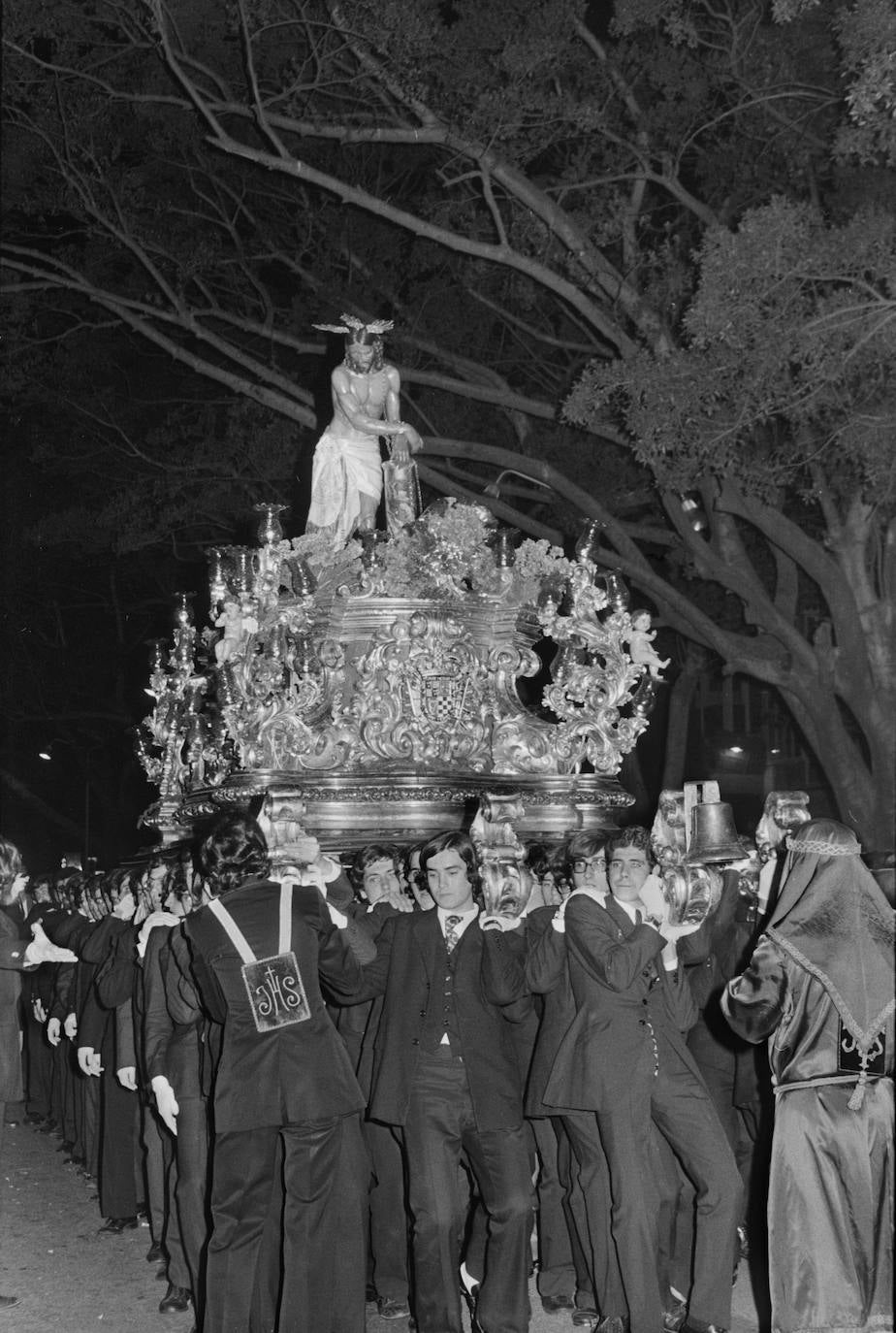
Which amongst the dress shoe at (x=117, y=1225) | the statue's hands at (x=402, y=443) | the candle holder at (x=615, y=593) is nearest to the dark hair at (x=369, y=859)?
the dress shoe at (x=117, y=1225)

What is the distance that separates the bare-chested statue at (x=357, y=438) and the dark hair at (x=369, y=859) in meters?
4.25

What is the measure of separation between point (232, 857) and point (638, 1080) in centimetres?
177

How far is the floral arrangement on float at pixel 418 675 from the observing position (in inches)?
434

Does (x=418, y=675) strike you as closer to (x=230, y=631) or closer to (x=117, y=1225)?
(x=230, y=631)

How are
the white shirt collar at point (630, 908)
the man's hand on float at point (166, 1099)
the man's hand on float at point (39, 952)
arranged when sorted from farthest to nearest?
the man's hand on float at point (39, 952), the man's hand on float at point (166, 1099), the white shirt collar at point (630, 908)

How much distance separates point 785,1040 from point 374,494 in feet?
24.1

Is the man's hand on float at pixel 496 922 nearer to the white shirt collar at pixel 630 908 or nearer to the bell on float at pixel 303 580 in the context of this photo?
the white shirt collar at pixel 630 908

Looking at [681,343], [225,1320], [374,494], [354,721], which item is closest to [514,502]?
[681,343]

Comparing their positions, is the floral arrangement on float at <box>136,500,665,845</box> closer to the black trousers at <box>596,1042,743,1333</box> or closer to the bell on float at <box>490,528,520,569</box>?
Answer: the bell on float at <box>490,528,520,569</box>

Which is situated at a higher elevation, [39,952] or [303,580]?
[303,580]

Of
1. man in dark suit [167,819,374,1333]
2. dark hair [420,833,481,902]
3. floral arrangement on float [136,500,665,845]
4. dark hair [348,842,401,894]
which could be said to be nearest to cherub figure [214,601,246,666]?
floral arrangement on float [136,500,665,845]

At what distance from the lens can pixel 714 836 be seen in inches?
312

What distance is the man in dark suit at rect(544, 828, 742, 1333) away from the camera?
21.6 feet

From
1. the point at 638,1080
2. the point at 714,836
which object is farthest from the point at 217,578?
the point at 638,1080
